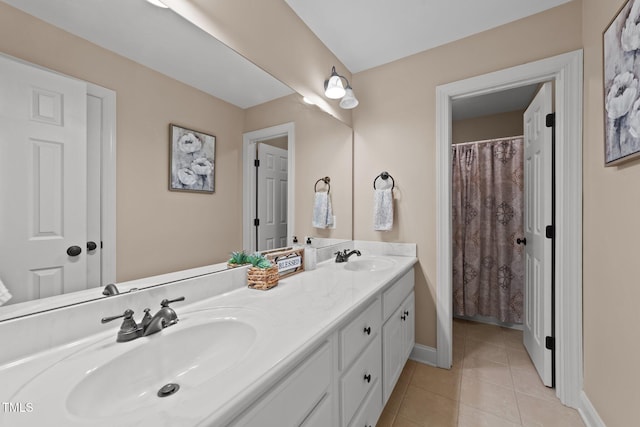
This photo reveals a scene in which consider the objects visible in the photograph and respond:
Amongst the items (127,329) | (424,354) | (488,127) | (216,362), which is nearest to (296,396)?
(216,362)

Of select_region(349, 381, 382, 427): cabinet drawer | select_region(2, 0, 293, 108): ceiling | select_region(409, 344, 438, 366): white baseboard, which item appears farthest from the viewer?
select_region(409, 344, 438, 366): white baseboard

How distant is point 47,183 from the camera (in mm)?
710

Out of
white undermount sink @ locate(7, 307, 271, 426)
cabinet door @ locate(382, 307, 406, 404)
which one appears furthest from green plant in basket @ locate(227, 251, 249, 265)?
cabinet door @ locate(382, 307, 406, 404)

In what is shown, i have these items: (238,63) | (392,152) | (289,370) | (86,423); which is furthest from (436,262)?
A: (86,423)

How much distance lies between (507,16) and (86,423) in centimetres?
259

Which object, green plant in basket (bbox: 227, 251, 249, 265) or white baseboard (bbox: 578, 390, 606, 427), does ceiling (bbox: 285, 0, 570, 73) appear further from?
white baseboard (bbox: 578, 390, 606, 427)

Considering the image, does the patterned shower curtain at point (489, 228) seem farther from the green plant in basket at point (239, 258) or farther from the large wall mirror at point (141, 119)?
the green plant in basket at point (239, 258)

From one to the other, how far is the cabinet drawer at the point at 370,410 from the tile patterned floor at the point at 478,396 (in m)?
0.26

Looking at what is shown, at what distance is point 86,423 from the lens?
1.50 ft

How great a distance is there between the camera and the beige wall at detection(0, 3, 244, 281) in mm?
715

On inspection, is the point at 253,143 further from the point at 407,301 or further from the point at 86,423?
the point at 407,301

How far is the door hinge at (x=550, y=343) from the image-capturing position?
171 cm

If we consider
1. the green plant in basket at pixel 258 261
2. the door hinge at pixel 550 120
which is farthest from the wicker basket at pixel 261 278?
the door hinge at pixel 550 120

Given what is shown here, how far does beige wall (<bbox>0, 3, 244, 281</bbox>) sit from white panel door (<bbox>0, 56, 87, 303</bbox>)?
7 centimetres
